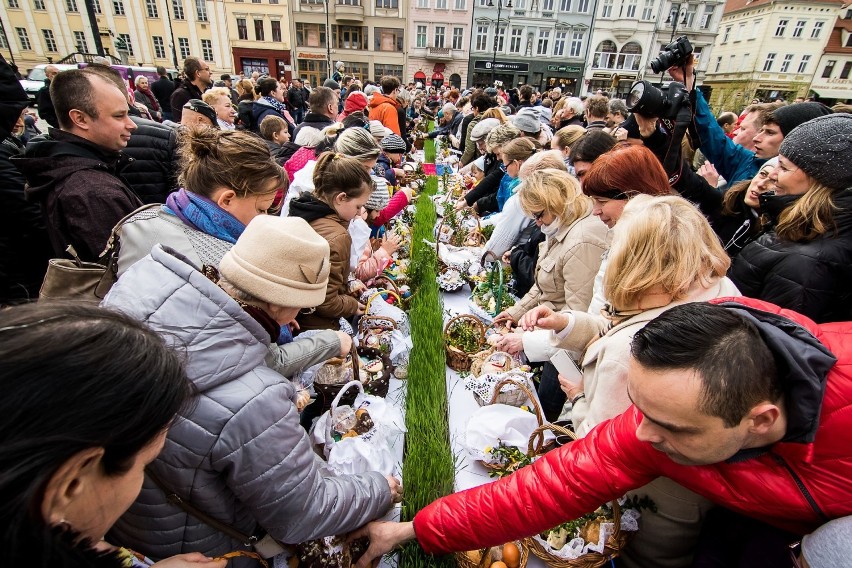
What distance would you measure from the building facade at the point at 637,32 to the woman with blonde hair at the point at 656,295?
39.3 meters

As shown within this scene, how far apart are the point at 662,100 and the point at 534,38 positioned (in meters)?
40.3

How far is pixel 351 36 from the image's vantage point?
36.8 metres

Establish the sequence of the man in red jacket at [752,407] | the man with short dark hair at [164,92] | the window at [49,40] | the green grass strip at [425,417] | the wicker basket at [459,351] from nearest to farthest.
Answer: the man in red jacket at [752,407] < the green grass strip at [425,417] < the wicker basket at [459,351] < the man with short dark hair at [164,92] < the window at [49,40]

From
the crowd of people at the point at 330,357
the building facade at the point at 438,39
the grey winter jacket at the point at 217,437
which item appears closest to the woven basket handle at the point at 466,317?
the crowd of people at the point at 330,357

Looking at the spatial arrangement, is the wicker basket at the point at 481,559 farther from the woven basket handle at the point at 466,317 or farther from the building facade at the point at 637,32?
the building facade at the point at 637,32

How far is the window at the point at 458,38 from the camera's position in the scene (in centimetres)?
3638

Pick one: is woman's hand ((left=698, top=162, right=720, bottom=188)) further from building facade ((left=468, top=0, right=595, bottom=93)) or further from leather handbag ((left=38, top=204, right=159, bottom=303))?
building facade ((left=468, top=0, right=595, bottom=93))

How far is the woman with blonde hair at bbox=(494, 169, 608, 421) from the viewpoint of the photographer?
2.28m

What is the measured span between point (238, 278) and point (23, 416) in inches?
31.6

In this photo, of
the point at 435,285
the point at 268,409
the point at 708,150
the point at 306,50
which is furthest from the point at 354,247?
the point at 306,50

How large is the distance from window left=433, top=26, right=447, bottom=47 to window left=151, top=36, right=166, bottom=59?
23051 mm

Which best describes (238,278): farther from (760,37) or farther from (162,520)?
(760,37)

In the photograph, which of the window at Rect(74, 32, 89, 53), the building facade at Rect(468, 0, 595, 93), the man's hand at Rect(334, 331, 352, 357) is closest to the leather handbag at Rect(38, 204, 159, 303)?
the man's hand at Rect(334, 331, 352, 357)

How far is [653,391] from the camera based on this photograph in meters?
1.06
